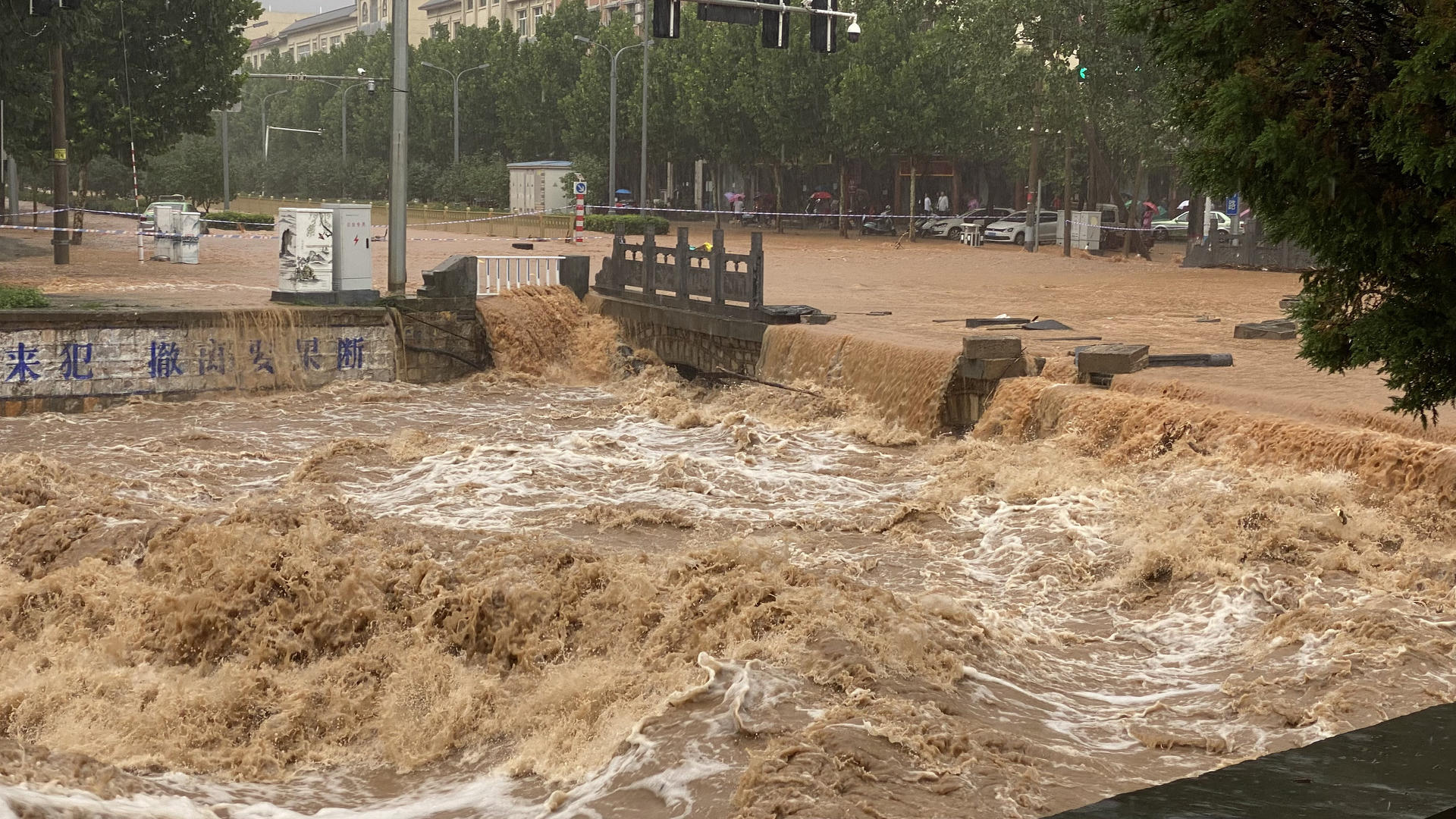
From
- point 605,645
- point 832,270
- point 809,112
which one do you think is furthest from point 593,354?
point 809,112

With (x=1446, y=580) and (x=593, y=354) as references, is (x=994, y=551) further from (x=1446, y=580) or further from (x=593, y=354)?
(x=593, y=354)

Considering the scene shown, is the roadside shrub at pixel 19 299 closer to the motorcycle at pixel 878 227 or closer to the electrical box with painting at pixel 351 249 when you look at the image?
the electrical box with painting at pixel 351 249

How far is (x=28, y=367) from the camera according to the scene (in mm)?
17203

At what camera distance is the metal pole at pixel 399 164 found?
2012cm

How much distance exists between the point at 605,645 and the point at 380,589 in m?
1.88

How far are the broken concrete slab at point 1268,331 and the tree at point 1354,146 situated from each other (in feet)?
43.7

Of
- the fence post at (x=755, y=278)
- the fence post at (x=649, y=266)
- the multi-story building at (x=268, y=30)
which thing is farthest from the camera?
the multi-story building at (x=268, y=30)

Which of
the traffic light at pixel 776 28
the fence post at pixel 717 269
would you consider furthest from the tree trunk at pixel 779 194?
the fence post at pixel 717 269

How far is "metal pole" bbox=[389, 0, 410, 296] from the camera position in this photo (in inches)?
792

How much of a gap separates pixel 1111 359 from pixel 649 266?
9326mm

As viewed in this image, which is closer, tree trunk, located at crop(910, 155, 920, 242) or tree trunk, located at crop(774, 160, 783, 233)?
tree trunk, located at crop(910, 155, 920, 242)

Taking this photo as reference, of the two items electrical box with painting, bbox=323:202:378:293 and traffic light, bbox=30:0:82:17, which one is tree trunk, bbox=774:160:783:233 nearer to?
electrical box with painting, bbox=323:202:378:293

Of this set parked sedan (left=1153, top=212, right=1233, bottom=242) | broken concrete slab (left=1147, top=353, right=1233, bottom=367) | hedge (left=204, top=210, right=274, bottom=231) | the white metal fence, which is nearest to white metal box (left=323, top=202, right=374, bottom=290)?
the white metal fence

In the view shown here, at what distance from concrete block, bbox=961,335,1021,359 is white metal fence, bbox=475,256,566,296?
370 inches
